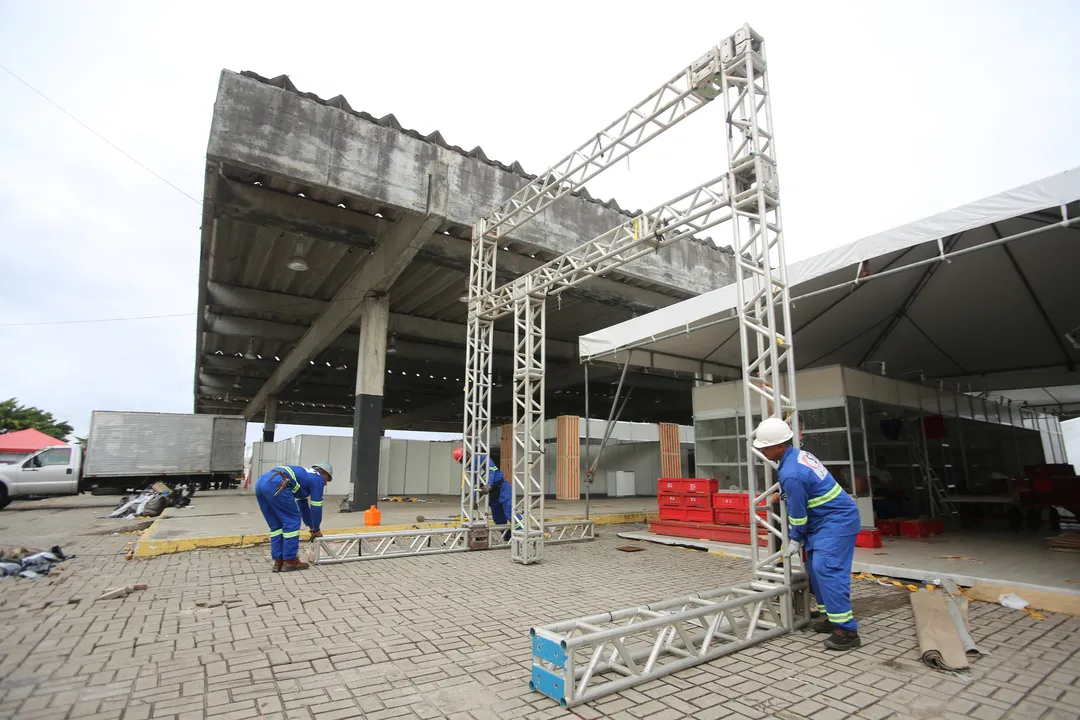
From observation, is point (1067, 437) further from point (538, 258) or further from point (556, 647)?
point (556, 647)

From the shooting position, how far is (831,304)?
10.0 meters

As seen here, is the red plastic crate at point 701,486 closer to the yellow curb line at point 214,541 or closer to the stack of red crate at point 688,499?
the stack of red crate at point 688,499

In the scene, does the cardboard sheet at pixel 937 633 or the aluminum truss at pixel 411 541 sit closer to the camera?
the cardboard sheet at pixel 937 633

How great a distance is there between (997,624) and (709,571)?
3.30m

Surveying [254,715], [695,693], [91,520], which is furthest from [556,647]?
[91,520]

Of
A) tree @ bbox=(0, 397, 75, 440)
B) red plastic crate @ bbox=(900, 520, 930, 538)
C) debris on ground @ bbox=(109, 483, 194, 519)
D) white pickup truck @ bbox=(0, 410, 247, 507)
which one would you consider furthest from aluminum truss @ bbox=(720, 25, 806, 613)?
tree @ bbox=(0, 397, 75, 440)

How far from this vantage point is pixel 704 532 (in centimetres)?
1007

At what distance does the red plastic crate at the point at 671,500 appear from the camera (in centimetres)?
1080

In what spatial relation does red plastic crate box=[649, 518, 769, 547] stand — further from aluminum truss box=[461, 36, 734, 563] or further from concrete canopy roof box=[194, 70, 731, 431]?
concrete canopy roof box=[194, 70, 731, 431]

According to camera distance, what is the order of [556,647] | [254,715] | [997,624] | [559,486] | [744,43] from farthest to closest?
[559,486] < [744,43] < [997,624] < [556,647] < [254,715]

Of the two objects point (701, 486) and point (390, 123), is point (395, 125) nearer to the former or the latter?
point (390, 123)

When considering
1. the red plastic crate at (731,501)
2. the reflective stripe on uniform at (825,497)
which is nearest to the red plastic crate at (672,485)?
the red plastic crate at (731,501)

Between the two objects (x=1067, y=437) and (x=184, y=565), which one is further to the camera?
(x=1067, y=437)

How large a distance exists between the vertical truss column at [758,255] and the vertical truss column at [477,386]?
5.41 m
